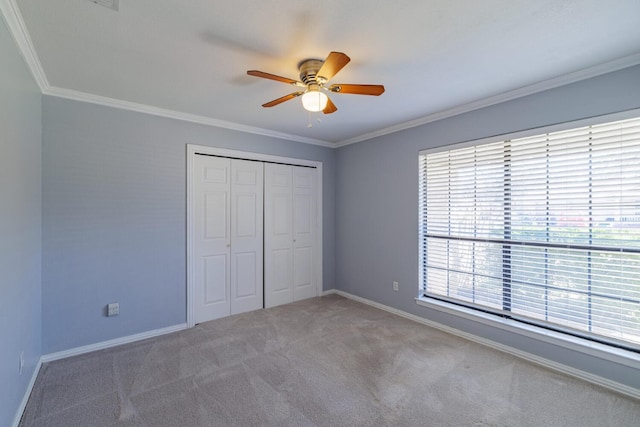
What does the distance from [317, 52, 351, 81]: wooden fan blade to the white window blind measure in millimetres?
2033

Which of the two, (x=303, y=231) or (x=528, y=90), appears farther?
(x=303, y=231)

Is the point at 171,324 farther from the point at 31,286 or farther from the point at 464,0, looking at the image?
the point at 464,0

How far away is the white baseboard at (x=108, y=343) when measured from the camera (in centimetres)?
267

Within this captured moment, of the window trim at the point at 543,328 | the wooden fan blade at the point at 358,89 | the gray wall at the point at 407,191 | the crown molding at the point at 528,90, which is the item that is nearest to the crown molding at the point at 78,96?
the gray wall at the point at 407,191

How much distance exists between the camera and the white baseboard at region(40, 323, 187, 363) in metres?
2.67

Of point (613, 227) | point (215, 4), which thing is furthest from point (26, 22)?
point (613, 227)

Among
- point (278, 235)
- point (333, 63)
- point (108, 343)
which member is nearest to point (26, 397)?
point (108, 343)

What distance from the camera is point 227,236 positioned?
12.3ft

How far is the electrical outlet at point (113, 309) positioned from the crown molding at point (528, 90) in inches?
150

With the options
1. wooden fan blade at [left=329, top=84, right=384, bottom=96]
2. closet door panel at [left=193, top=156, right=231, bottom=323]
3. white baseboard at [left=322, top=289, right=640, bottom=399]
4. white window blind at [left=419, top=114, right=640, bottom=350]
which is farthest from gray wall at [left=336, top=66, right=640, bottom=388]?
closet door panel at [left=193, top=156, right=231, bottom=323]

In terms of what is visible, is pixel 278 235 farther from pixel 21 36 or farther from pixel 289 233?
pixel 21 36

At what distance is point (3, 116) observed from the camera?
64.1 inches

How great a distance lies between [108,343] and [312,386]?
221 cm

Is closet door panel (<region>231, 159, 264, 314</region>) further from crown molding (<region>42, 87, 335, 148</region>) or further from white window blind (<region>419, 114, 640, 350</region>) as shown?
white window blind (<region>419, 114, 640, 350</region>)
